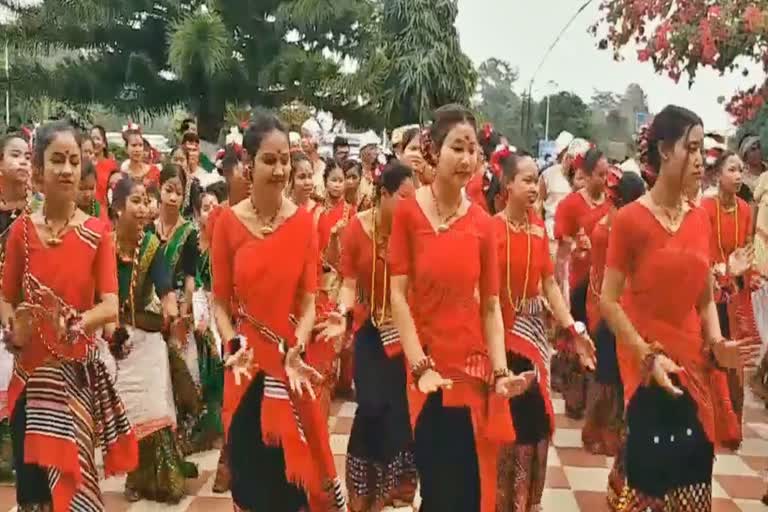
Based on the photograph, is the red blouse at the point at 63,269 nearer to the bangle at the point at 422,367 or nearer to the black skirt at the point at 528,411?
the bangle at the point at 422,367

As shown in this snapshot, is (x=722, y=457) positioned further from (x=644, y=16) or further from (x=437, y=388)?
(x=644, y=16)

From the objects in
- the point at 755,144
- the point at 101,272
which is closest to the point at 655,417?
the point at 101,272

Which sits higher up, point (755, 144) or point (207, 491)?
point (755, 144)

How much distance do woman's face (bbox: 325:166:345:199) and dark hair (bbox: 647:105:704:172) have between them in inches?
126

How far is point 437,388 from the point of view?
3.16 metres

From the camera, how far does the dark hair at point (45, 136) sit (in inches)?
130

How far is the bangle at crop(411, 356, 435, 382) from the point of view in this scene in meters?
3.13

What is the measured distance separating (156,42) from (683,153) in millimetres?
14278

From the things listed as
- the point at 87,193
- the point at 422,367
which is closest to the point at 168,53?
the point at 87,193

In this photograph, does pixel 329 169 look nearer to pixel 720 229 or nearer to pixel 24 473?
pixel 720 229

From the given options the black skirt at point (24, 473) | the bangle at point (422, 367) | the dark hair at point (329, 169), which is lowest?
the black skirt at point (24, 473)

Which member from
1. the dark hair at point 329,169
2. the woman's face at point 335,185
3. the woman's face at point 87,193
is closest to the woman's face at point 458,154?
the woman's face at point 87,193

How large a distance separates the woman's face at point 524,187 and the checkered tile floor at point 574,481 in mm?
1595

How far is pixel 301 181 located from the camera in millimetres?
4809
